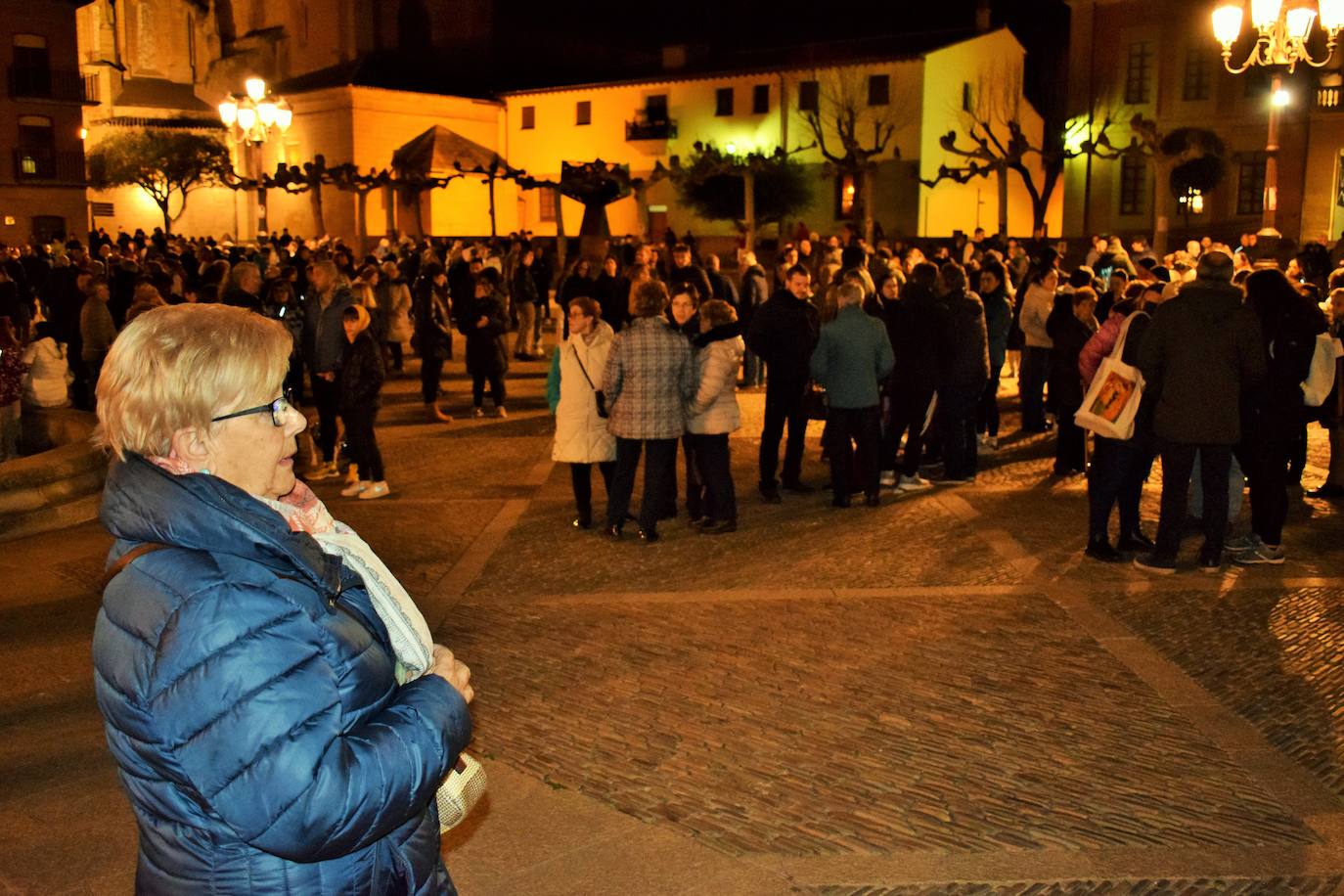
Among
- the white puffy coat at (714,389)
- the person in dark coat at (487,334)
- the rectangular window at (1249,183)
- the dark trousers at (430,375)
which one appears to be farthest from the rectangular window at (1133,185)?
the white puffy coat at (714,389)

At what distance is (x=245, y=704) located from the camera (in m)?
2.01

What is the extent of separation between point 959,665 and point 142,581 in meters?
4.98

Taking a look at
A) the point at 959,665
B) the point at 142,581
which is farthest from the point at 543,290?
the point at 142,581

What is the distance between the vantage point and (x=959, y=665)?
6387mm

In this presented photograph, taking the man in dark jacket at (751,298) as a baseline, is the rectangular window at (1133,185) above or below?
above

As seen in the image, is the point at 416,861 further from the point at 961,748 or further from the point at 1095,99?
the point at 1095,99

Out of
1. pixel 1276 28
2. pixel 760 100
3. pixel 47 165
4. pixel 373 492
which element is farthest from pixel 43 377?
pixel 760 100

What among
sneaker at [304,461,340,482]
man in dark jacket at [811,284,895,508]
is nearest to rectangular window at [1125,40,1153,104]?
man in dark jacket at [811,284,895,508]

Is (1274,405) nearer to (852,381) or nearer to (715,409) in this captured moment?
(852,381)

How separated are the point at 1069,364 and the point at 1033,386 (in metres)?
2.26

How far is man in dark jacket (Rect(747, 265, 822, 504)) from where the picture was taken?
34.1 ft

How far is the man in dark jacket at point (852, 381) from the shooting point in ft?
32.8

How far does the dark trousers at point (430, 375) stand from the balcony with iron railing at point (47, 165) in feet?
137

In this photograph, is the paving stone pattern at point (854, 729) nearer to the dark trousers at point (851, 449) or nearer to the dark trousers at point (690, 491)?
the dark trousers at point (690, 491)
